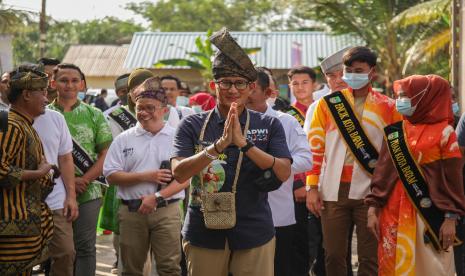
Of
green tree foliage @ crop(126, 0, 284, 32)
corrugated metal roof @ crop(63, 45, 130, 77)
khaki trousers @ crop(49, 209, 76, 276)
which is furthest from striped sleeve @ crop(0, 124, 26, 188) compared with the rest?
green tree foliage @ crop(126, 0, 284, 32)

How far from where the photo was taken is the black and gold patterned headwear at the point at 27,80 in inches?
229

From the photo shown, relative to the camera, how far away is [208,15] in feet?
189

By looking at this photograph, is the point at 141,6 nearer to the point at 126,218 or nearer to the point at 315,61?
the point at 315,61

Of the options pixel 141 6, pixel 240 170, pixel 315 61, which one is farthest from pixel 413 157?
pixel 141 6

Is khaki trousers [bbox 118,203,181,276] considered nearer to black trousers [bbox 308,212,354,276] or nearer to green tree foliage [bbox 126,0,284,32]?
black trousers [bbox 308,212,354,276]

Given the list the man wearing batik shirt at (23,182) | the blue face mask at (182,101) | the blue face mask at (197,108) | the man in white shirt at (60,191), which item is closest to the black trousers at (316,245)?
the man in white shirt at (60,191)

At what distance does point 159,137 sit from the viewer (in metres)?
6.61

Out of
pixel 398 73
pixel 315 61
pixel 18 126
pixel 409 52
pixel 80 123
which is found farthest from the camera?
pixel 315 61

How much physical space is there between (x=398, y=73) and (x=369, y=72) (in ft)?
60.2

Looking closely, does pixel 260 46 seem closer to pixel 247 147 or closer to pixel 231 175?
pixel 231 175

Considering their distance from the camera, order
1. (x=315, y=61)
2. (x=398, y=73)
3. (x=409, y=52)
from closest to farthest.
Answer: (x=409, y=52) → (x=398, y=73) → (x=315, y=61)

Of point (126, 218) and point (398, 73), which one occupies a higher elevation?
point (398, 73)

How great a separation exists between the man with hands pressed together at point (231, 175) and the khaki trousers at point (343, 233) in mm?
1884

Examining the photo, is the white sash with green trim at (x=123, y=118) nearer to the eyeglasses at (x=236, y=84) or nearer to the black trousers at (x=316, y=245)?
the black trousers at (x=316, y=245)
